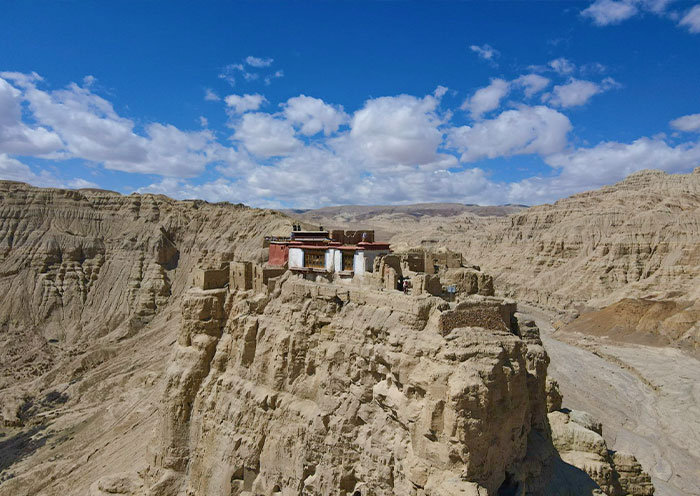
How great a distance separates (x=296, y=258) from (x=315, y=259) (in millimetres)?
1065

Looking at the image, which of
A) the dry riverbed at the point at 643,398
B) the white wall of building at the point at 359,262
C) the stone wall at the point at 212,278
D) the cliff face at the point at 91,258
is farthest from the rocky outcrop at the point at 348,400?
the cliff face at the point at 91,258

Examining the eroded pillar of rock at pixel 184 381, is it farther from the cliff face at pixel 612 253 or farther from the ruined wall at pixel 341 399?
the cliff face at pixel 612 253

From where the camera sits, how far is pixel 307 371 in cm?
1772

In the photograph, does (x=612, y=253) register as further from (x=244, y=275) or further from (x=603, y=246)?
(x=244, y=275)

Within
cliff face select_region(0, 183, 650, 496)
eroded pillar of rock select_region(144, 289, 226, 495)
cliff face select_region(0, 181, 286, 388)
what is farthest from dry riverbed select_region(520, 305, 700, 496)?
cliff face select_region(0, 181, 286, 388)

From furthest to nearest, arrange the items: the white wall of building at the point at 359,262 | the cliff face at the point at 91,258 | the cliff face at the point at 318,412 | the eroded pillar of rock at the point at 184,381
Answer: the cliff face at the point at 91,258
the white wall of building at the point at 359,262
the eroded pillar of rock at the point at 184,381
the cliff face at the point at 318,412

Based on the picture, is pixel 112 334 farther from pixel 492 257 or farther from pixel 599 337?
pixel 492 257

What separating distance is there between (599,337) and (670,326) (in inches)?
315

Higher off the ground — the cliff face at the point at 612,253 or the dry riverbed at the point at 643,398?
the cliff face at the point at 612,253

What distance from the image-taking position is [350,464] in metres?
14.7

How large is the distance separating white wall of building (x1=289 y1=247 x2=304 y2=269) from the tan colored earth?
3.43m

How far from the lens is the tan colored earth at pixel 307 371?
1309cm

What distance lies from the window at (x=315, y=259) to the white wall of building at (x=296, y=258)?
0.21 m

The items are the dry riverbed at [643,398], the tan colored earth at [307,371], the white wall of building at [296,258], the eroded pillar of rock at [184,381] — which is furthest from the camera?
the dry riverbed at [643,398]
